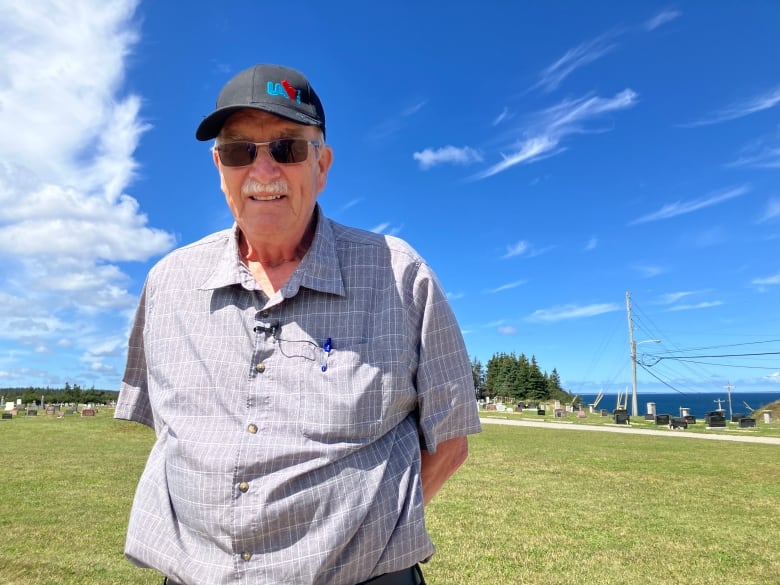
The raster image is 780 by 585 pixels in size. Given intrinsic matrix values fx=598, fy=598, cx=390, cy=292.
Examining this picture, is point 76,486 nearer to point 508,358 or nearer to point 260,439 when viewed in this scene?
point 260,439

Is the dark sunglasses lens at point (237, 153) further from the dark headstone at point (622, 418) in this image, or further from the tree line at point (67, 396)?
the tree line at point (67, 396)

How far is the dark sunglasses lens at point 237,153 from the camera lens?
194 centimetres

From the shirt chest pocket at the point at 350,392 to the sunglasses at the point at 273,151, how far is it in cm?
66

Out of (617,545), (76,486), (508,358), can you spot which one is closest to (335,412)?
(617,545)

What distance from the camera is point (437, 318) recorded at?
→ 6.16ft

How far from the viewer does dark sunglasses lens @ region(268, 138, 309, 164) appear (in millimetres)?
1924

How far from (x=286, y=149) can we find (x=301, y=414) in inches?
33.4

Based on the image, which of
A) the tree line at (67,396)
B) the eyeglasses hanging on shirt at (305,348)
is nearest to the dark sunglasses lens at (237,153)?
the eyeglasses hanging on shirt at (305,348)

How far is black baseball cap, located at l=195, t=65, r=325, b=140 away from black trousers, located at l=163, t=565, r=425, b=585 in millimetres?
1369

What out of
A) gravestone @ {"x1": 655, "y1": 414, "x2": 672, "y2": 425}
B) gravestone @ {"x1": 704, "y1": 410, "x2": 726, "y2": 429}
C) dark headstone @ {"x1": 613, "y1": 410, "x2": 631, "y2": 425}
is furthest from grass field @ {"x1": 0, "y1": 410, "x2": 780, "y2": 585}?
dark headstone @ {"x1": 613, "y1": 410, "x2": 631, "y2": 425}

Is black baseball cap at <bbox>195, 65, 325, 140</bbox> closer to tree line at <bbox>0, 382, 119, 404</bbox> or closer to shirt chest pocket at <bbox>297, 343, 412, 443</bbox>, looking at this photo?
shirt chest pocket at <bbox>297, 343, 412, 443</bbox>

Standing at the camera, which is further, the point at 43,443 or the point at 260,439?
the point at 43,443

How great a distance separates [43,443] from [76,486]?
9.95 meters

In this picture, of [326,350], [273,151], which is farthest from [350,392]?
[273,151]
